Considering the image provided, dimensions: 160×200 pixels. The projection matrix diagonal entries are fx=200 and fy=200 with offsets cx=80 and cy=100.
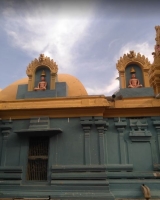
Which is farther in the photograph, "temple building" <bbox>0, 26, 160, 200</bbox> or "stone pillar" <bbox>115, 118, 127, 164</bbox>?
"stone pillar" <bbox>115, 118, 127, 164</bbox>

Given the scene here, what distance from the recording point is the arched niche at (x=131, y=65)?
29.6 feet

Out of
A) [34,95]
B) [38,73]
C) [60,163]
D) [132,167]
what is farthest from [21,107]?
[132,167]

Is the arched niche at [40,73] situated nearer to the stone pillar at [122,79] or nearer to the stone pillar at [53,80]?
the stone pillar at [53,80]

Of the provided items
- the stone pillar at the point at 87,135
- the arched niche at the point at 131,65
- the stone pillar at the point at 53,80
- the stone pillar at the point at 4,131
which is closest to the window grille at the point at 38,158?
the stone pillar at the point at 4,131

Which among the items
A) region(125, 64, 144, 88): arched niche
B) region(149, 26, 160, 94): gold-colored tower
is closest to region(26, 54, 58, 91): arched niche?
region(125, 64, 144, 88): arched niche

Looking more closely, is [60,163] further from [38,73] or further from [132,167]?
[38,73]

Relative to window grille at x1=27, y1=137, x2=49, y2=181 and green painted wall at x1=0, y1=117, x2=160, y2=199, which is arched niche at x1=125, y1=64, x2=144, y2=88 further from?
window grille at x1=27, y1=137, x2=49, y2=181

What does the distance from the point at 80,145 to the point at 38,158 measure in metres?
1.67

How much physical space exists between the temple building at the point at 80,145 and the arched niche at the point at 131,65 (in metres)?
0.33

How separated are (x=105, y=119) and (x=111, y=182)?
7.83 feet

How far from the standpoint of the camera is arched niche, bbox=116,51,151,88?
902 centimetres

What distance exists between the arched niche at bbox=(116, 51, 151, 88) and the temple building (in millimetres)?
328

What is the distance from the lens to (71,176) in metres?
7.07

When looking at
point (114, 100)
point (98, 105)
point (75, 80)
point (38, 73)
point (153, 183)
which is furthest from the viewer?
point (75, 80)
